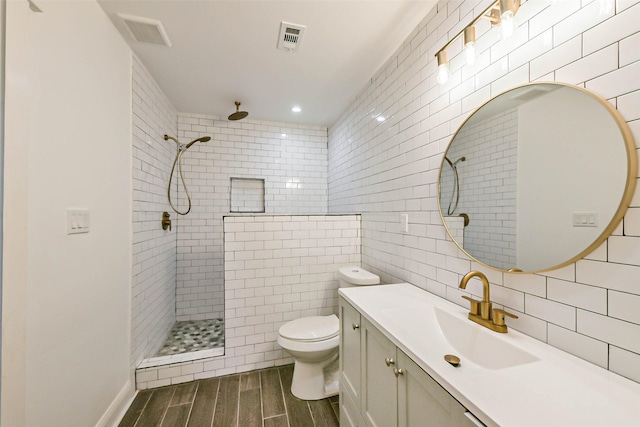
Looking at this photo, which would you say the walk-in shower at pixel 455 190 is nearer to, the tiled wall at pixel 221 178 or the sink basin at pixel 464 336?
the sink basin at pixel 464 336

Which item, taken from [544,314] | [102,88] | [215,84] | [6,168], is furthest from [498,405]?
[215,84]

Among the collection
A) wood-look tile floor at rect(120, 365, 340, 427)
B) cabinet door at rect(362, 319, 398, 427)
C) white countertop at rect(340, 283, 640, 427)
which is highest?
white countertop at rect(340, 283, 640, 427)

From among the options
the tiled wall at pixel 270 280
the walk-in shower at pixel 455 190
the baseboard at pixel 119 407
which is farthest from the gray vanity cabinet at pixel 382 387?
the baseboard at pixel 119 407

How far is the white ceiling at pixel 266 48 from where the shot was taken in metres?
1.46

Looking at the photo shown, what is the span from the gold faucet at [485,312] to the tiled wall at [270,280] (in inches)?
54.5

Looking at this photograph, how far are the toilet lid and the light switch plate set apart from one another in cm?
135

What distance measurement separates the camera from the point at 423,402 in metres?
0.78

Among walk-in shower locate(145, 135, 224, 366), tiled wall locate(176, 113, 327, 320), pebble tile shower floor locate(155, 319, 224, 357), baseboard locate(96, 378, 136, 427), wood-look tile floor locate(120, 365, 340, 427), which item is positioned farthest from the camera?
tiled wall locate(176, 113, 327, 320)

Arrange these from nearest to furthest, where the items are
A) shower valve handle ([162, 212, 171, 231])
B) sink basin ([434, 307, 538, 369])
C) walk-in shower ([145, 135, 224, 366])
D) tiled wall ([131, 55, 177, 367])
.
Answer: sink basin ([434, 307, 538, 369]) → tiled wall ([131, 55, 177, 367]) → walk-in shower ([145, 135, 224, 366]) → shower valve handle ([162, 212, 171, 231])

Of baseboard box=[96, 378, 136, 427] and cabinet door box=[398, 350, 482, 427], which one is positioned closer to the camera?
cabinet door box=[398, 350, 482, 427]

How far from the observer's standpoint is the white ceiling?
4.80 feet

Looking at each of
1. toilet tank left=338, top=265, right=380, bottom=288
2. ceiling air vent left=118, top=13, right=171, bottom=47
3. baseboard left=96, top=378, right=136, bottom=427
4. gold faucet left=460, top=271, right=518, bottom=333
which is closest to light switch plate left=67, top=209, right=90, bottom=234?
baseboard left=96, top=378, right=136, bottom=427

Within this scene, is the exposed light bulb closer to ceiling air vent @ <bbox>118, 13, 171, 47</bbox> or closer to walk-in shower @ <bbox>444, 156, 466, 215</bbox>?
walk-in shower @ <bbox>444, 156, 466, 215</bbox>

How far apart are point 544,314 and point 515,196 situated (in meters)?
0.44
